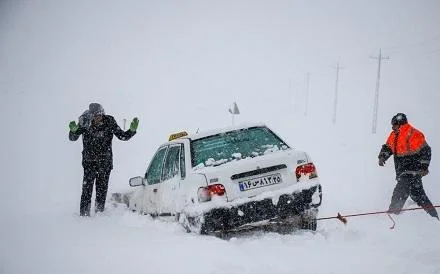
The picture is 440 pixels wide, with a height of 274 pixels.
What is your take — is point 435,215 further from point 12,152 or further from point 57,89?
point 57,89

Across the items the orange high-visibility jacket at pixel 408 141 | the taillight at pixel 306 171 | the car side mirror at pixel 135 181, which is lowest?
the car side mirror at pixel 135 181

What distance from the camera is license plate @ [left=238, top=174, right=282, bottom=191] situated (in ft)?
14.8

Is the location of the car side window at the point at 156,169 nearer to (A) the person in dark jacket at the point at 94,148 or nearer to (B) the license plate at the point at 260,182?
(A) the person in dark jacket at the point at 94,148

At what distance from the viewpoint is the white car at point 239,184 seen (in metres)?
4.41

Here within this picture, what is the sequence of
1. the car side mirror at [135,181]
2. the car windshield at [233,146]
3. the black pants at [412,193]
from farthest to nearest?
the car side mirror at [135,181] → the black pants at [412,193] → the car windshield at [233,146]

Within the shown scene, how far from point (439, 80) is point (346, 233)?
3034 inches

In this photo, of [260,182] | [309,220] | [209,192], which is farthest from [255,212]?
[309,220]

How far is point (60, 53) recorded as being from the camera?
98062 millimetres

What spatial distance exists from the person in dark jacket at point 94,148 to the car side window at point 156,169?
3.11 ft

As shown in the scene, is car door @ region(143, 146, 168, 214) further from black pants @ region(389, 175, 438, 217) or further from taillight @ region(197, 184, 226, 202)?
black pants @ region(389, 175, 438, 217)

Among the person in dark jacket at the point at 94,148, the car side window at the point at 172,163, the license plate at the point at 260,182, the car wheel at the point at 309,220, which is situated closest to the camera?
the license plate at the point at 260,182

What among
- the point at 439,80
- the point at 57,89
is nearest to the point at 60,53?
the point at 57,89

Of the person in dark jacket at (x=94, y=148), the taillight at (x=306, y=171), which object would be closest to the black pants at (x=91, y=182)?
the person in dark jacket at (x=94, y=148)

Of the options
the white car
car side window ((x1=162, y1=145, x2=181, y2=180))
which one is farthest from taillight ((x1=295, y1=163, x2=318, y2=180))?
car side window ((x1=162, y1=145, x2=181, y2=180))
